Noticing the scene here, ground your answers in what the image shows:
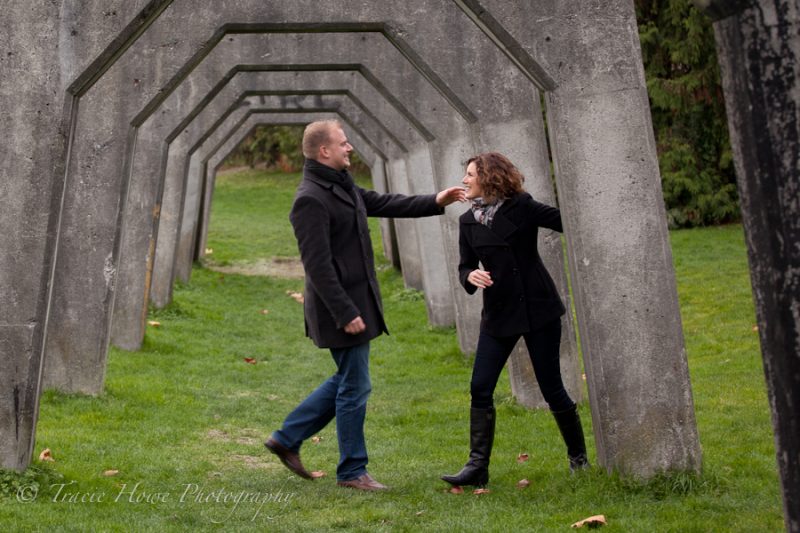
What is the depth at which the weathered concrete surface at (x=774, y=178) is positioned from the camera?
3900mm

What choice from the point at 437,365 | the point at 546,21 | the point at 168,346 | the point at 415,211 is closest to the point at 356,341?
the point at 415,211

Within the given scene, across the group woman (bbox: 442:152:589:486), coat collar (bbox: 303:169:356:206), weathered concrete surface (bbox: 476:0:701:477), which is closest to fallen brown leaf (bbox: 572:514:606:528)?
weathered concrete surface (bbox: 476:0:701:477)

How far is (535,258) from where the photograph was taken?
25.4ft

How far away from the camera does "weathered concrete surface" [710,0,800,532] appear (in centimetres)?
390

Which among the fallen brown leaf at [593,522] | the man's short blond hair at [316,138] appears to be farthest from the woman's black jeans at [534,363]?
the man's short blond hair at [316,138]

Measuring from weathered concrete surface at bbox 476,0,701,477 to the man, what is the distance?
0.89 m

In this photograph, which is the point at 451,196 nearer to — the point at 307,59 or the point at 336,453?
the point at 336,453

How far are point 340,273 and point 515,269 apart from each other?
1.07 metres

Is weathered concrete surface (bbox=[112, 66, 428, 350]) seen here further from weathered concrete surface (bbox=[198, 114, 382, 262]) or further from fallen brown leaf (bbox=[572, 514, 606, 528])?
fallen brown leaf (bbox=[572, 514, 606, 528])

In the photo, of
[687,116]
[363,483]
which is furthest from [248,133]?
[363,483]

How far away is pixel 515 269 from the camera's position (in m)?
7.63

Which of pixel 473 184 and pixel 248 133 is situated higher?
pixel 248 133

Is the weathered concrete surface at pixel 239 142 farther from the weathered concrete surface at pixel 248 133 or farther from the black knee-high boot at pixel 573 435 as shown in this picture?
the black knee-high boot at pixel 573 435

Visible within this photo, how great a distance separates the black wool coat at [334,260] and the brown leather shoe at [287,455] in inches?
29.6
